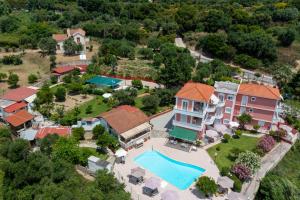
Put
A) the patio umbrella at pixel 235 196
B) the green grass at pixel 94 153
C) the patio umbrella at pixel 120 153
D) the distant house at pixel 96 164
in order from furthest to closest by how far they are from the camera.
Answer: the green grass at pixel 94 153 → the patio umbrella at pixel 120 153 → the distant house at pixel 96 164 → the patio umbrella at pixel 235 196

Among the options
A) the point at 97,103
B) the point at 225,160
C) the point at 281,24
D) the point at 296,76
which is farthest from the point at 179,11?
the point at 225,160

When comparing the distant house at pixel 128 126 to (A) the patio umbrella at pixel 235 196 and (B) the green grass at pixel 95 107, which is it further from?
(A) the patio umbrella at pixel 235 196

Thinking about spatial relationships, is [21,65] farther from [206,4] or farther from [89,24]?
[206,4]

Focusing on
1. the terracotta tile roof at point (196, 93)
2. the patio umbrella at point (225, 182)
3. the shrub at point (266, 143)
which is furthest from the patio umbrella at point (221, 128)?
the patio umbrella at point (225, 182)

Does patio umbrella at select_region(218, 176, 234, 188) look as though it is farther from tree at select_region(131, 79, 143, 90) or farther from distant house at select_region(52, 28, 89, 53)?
distant house at select_region(52, 28, 89, 53)

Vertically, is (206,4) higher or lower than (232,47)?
higher
